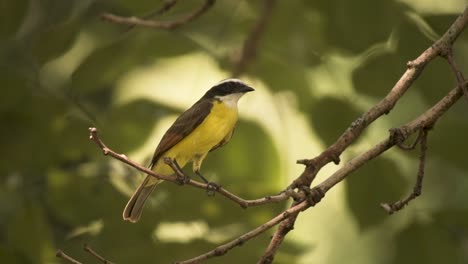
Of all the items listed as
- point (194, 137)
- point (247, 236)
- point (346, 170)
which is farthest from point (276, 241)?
point (194, 137)

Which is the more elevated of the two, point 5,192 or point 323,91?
point 323,91

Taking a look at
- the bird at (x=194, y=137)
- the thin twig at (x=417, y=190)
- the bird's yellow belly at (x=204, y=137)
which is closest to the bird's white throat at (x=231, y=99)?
the bird at (x=194, y=137)

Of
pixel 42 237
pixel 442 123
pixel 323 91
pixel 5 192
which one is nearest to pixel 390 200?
pixel 442 123

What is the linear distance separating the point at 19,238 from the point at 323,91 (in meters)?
1.37

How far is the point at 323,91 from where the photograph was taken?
353 centimetres

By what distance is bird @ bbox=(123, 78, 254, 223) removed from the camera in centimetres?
300

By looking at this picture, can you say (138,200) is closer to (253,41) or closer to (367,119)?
(367,119)

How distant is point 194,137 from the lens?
3125 millimetres

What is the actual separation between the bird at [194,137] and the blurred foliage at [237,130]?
182 millimetres

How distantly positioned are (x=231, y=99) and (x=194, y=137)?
317 millimetres

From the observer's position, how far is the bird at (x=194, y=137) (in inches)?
118

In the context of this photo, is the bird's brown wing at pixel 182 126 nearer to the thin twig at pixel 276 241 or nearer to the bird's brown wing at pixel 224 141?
the bird's brown wing at pixel 224 141

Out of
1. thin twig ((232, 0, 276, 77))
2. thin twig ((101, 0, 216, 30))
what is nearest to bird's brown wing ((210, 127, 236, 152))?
thin twig ((101, 0, 216, 30))

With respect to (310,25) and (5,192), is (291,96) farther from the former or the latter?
(5,192)
